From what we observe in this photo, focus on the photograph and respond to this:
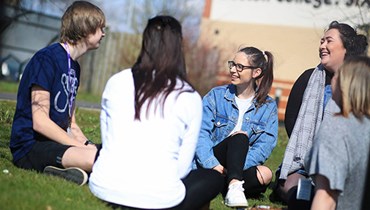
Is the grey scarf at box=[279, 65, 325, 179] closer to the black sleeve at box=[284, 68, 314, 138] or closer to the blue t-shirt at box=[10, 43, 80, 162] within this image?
the black sleeve at box=[284, 68, 314, 138]

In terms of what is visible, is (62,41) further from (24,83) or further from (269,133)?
(269,133)

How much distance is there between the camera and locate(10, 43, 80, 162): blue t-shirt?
469cm

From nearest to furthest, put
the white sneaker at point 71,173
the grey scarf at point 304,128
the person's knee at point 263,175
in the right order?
the white sneaker at point 71,173
the grey scarf at point 304,128
the person's knee at point 263,175

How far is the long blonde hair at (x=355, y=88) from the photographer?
3992 mm

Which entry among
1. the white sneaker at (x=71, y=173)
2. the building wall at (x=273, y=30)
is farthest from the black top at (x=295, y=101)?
the building wall at (x=273, y=30)

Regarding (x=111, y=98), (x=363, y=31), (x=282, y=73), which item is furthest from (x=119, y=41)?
(x=111, y=98)

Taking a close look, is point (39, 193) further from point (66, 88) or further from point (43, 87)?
point (66, 88)

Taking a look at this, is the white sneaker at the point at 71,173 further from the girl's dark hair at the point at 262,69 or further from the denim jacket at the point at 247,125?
the girl's dark hair at the point at 262,69

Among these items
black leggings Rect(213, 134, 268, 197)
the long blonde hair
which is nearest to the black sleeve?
black leggings Rect(213, 134, 268, 197)

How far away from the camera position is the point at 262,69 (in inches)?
228

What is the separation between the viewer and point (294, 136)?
5488 millimetres

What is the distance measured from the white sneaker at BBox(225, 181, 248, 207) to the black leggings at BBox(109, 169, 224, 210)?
1.83 feet

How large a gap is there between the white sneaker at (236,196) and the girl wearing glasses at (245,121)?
11.4 inches

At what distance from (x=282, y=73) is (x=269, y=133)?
2237cm
